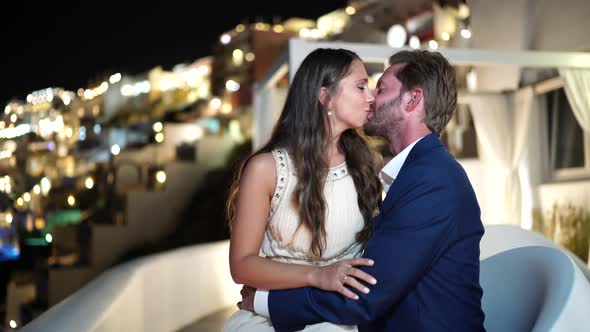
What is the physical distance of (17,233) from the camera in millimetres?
22609

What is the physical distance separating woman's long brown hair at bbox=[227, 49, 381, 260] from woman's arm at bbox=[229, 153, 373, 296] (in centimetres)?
8

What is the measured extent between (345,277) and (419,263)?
0.17 meters


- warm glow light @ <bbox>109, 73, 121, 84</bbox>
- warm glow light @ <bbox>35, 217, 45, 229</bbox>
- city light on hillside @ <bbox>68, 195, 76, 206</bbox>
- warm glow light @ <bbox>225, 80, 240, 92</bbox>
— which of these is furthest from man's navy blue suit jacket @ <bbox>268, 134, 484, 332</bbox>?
warm glow light @ <bbox>109, 73, 121, 84</bbox>

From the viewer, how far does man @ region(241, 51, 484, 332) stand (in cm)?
117

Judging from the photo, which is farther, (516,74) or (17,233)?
(17,233)

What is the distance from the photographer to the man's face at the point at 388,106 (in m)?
1.49

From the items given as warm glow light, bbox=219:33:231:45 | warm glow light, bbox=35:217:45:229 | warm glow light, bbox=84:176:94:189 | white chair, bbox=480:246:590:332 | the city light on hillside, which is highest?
warm glow light, bbox=219:33:231:45

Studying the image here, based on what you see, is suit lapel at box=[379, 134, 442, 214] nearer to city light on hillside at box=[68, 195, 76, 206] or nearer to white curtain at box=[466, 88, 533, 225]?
white curtain at box=[466, 88, 533, 225]

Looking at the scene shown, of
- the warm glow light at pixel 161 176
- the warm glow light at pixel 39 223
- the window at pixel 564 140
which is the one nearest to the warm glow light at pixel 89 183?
the warm glow light at pixel 161 176

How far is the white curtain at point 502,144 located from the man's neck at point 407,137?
5.88 metres

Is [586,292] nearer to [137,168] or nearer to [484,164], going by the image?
[484,164]

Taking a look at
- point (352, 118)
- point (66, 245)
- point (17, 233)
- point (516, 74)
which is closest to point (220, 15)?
point (17, 233)

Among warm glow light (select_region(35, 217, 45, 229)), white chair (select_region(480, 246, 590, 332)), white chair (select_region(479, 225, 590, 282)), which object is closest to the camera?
white chair (select_region(480, 246, 590, 332))

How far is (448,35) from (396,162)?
12.1m
